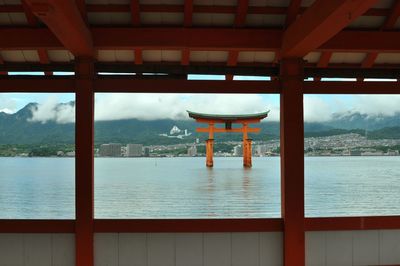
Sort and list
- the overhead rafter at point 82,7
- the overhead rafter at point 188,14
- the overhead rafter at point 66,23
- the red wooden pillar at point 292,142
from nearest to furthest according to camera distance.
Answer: the overhead rafter at point 66,23, the overhead rafter at point 82,7, the overhead rafter at point 188,14, the red wooden pillar at point 292,142

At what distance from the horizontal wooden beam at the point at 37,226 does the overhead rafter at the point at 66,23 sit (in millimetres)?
1612

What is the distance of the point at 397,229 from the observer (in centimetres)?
416

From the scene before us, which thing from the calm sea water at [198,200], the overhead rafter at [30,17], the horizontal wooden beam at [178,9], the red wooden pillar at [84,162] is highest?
the horizontal wooden beam at [178,9]

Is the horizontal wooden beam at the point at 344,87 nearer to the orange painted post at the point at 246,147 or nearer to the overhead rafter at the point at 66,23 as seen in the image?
the overhead rafter at the point at 66,23

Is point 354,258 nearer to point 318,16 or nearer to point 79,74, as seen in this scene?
point 318,16

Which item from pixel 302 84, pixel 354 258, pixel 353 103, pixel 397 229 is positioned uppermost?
pixel 353 103

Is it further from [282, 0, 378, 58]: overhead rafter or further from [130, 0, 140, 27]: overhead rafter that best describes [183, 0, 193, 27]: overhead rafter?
[282, 0, 378, 58]: overhead rafter

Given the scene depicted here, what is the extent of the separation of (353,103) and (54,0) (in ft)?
208

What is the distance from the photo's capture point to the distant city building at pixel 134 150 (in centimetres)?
5997

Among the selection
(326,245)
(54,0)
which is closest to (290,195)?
(326,245)

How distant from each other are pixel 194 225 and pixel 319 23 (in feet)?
7.22

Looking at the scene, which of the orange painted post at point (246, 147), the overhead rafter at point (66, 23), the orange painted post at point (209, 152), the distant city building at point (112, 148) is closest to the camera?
the overhead rafter at point (66, 23)

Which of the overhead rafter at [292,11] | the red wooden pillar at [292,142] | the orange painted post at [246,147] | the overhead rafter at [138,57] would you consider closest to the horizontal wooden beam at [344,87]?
the red wooden pillar at [292,142]

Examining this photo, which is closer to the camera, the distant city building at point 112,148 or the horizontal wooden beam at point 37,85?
the horizontal wooden beam at point 37,85
